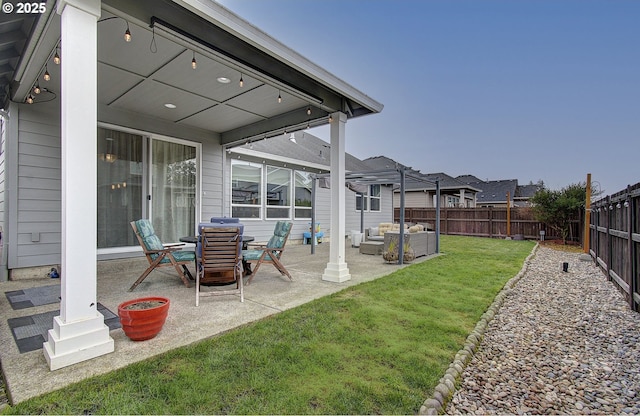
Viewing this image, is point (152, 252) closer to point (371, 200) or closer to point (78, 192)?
point (78, 192)

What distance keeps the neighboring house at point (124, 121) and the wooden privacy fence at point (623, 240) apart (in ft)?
12.3

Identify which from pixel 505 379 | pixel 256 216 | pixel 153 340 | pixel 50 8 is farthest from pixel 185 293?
pixel 256 216

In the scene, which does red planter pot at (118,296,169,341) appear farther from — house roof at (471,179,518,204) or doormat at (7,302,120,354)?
house roof at (471,179,518,204)

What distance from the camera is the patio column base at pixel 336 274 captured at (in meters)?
4.75

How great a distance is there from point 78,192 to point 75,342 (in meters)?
1.11

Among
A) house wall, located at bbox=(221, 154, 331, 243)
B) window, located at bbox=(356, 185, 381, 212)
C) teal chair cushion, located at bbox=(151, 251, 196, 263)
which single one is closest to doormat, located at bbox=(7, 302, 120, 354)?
teal chair cushion, located at bbox=(151, 251, 196, 263)

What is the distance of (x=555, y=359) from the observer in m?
2.53

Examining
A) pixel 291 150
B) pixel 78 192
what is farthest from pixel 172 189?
pixel 78 192

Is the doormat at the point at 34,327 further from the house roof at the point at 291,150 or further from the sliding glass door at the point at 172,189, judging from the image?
the house roof at the point at 291,150

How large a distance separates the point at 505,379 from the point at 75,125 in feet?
12.5

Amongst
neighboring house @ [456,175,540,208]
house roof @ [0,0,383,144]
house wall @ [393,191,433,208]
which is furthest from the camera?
neighboring house @ [456,175,540,208]

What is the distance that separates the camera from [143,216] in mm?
6055

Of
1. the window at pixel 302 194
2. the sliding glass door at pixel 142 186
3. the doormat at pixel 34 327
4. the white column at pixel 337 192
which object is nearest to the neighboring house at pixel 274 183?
the window at pixel 302 194

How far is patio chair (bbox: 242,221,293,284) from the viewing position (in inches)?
178
